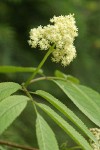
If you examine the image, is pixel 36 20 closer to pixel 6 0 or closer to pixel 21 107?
pixel 6 0

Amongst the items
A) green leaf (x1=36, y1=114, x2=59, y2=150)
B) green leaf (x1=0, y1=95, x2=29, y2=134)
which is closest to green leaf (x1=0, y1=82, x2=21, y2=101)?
green leaf (x1=0, y1=95, x2=29, y2=134)

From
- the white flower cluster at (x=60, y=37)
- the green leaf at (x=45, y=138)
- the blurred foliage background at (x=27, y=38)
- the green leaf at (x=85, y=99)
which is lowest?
the green leaf at (x=45, y=138)

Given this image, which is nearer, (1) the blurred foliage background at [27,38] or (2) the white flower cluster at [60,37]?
(2) the white flower cluster at [60,37]

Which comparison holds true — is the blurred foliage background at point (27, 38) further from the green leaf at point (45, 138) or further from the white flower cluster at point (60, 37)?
the green leaf at point (45, 138)

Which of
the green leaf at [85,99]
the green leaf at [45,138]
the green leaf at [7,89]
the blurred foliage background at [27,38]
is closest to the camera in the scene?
the green leaf at [45,138]

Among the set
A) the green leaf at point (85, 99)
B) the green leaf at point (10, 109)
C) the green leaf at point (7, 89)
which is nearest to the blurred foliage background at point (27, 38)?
the green leaf at point (85, 99)

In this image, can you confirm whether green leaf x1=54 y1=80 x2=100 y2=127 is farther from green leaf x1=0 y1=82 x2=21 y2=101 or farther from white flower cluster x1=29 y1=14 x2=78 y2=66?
green leaf x1=0 y1=82 x2=21 y2=101
